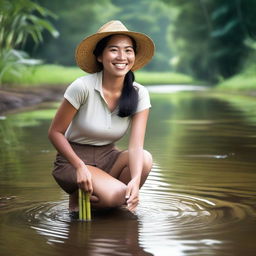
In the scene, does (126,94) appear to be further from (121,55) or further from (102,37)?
(102,37)

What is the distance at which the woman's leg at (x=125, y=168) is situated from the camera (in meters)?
4.59

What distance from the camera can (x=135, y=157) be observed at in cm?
447

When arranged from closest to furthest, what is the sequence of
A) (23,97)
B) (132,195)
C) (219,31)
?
(132,195)
(23,97)
(219,31)

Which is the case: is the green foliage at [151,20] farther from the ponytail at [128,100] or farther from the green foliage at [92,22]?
the ponytail at [128,100]

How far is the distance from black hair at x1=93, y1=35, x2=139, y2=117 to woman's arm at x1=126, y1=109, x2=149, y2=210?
0.07 meters

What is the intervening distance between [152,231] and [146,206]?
717 mm

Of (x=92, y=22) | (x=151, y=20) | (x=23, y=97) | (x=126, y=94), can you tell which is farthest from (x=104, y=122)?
(x=151, y=20)

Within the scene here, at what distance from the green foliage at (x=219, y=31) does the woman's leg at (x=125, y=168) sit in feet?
82.8

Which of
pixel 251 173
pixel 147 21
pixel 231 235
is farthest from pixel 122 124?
pixel 147 21

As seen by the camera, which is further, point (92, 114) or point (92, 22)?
point (92, 22)

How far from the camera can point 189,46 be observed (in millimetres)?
44844

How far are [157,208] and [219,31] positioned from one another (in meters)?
27.4

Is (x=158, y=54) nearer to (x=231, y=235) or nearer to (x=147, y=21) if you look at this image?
(x=147, y=21)

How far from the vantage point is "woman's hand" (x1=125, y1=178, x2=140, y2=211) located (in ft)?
13.9
